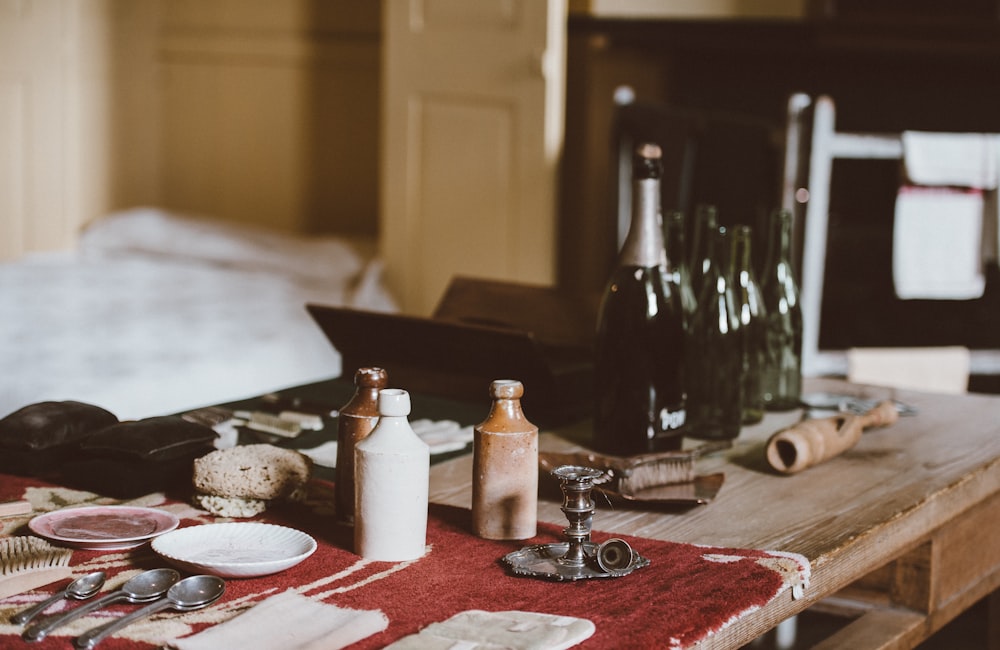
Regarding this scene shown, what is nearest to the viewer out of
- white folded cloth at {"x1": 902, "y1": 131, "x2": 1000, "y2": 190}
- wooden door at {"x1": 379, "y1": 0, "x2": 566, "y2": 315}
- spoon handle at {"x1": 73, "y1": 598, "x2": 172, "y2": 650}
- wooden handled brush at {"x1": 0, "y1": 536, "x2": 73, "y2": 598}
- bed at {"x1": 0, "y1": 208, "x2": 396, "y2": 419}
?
spoon handle at {"x1": 73, "y1": 598, "x2": 172, "y2": 650}

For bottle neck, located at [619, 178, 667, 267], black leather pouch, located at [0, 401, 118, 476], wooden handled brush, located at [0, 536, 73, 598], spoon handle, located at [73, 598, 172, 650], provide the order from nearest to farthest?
spoon handle, located at [73, 598, 172, 650]
wooden handled brush, located at [0, 536, 73, 598]
black leather pouch, located at [0, 401, 118, 476]
bottle neck, located at [619, 178, 667, 267]

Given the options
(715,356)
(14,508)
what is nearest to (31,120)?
(715,356)

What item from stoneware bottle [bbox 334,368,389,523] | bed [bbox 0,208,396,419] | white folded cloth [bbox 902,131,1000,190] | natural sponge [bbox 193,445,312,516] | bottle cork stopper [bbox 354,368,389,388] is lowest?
bed [bbox 0,208,396,419]

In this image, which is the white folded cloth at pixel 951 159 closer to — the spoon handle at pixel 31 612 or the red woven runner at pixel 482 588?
the red woven runner at pixel 482 588

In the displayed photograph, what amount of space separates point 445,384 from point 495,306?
1.01 ft

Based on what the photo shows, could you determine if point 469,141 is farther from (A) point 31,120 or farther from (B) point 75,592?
(B) point 75,592

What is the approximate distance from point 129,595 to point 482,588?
27cm

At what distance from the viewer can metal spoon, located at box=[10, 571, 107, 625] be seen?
2.81 feet

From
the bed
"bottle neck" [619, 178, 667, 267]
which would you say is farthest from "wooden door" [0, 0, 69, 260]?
"bottle neck" [619, 178, 667, 267]

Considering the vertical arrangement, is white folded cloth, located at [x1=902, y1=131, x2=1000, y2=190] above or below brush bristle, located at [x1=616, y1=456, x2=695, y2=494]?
above

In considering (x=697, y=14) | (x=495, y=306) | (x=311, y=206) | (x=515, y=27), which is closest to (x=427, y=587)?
(x=495, y=306)

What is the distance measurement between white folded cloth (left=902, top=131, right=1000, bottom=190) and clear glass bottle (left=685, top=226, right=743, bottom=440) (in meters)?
2.27

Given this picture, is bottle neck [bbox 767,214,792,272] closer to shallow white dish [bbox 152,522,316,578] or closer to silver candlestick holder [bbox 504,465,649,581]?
silver candlestick holder [bbox 504,465,649,581]

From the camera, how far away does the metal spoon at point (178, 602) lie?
817 mm
